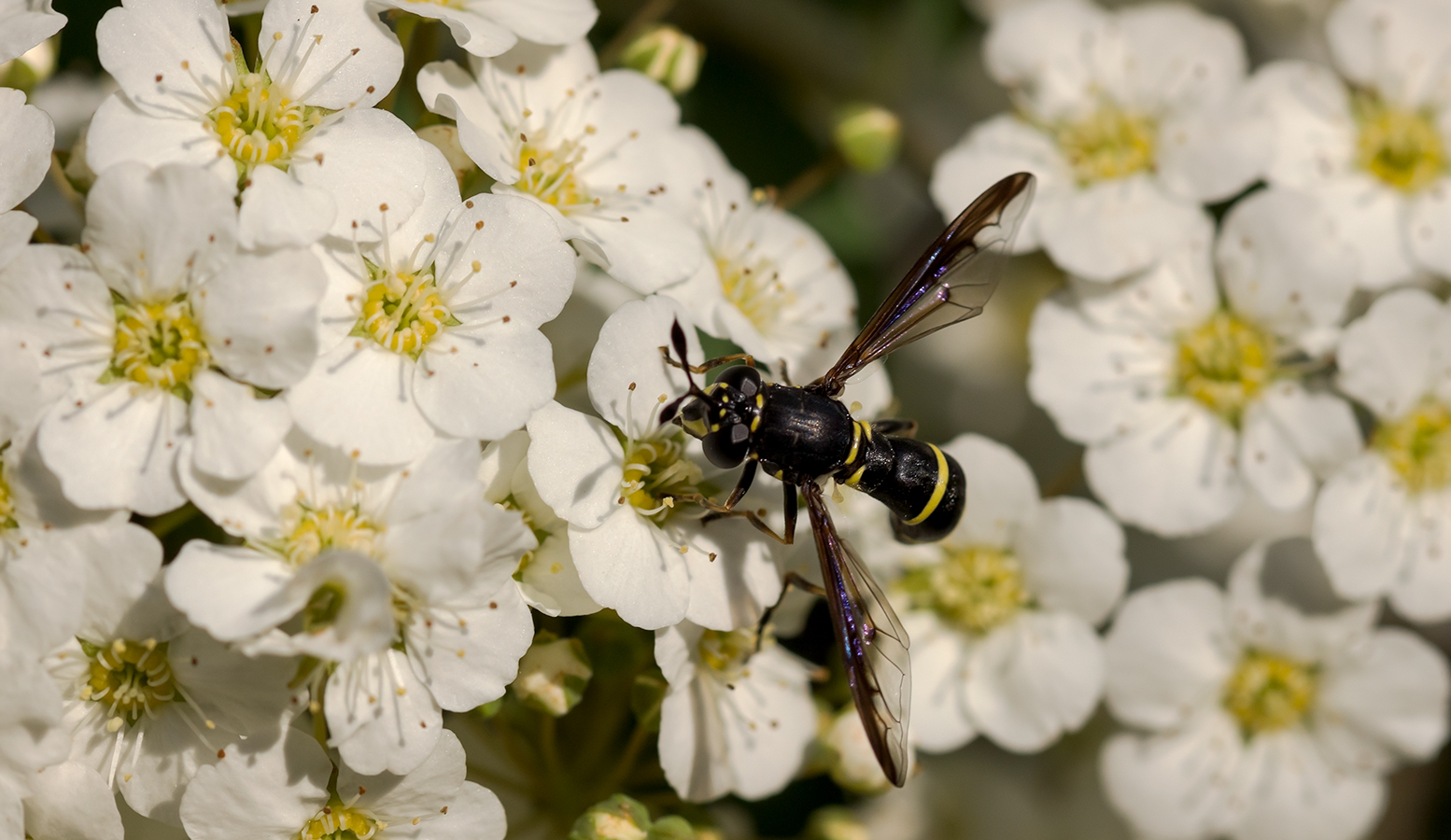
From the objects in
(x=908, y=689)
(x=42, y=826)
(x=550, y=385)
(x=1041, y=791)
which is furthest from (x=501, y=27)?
(x=1041, y=791)

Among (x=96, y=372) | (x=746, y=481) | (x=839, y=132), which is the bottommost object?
(x=96, y=372)

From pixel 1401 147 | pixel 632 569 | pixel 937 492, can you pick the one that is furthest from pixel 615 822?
pixel 1401 147

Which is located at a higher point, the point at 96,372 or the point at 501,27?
the point at 501,27

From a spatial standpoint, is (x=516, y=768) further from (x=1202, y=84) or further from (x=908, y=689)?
(x=1202, y=84)

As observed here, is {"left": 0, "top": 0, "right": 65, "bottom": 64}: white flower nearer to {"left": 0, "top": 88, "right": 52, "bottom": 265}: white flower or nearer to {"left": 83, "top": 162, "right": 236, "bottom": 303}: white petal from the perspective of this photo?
{"left": 0, "top": 88, "right": 52, "bottom": 265}: white flower

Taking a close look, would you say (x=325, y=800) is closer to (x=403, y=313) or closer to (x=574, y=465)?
(x=574, y=465)

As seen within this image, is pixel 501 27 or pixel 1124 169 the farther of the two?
pixel 1124 169

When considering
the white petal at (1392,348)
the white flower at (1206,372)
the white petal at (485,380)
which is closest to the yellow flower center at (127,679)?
the white petal at (485,380)

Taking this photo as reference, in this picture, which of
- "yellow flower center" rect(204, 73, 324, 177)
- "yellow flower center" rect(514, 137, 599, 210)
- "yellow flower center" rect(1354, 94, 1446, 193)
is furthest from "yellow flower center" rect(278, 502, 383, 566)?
"yellow flower center" rect(1354, 94, 1446, 193)
